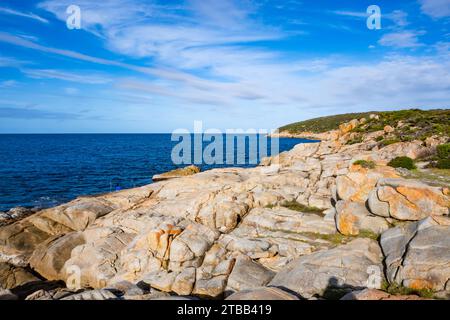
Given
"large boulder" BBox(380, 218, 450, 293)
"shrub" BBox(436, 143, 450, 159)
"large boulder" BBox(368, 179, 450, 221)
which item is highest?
"shrub" BBox(436, 143, 450, 159)

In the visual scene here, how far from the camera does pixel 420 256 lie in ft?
43.2

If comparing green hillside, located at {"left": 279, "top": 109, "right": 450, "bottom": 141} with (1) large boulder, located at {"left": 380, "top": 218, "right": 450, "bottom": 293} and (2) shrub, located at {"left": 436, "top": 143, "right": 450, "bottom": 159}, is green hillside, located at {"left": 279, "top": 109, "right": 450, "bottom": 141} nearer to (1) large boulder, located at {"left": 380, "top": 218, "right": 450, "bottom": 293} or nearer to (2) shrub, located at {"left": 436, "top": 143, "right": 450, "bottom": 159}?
(2) shrub, located at {"left": 436, "top": 143, "right": 450, "bottom": 159}

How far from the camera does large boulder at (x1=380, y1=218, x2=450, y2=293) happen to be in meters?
12.2

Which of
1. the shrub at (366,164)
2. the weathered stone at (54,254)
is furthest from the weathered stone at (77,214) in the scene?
the shrub at (366,164)

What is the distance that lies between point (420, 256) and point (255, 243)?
28.2ft

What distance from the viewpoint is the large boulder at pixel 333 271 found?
13633 millimetres

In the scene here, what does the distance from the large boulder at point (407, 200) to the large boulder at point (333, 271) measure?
8.32 feet

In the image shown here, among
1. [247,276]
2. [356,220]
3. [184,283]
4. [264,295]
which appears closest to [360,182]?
[356,220]

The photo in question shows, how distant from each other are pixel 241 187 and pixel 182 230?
29.3ft

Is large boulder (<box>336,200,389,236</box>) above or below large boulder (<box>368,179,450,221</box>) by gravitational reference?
below

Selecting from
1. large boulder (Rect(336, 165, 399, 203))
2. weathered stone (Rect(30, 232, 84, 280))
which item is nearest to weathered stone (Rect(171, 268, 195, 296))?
weathered stone (Rect(30, 232, 84, 280))

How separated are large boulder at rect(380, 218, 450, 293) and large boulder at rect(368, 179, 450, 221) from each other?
1.54 m

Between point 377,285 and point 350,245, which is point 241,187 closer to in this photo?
point 350,245
